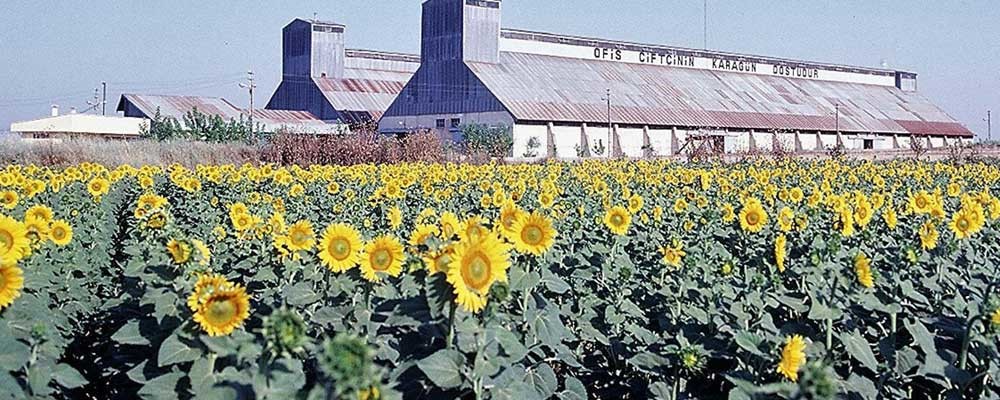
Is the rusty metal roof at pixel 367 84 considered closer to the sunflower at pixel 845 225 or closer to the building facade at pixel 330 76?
the building facade at pixel 330 76

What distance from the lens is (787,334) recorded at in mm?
3316

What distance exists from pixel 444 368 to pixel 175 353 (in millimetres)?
716

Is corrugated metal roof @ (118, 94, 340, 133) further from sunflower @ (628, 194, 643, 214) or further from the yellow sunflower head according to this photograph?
the yellow sunflower head

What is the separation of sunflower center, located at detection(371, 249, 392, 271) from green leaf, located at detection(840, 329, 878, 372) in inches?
58.1

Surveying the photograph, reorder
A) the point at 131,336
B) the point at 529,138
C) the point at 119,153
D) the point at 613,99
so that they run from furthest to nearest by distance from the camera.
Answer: the point at 613,99
the point at 529,138
the point at 119,153
the point at 131,336

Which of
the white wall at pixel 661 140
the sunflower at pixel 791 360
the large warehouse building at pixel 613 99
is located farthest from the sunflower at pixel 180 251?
the white wall at pixel 661 140

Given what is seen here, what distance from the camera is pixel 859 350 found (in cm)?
307

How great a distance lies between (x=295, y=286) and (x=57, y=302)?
1.90m

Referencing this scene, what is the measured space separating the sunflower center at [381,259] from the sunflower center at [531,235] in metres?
0.47

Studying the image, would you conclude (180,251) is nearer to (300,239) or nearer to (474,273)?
(300,239)

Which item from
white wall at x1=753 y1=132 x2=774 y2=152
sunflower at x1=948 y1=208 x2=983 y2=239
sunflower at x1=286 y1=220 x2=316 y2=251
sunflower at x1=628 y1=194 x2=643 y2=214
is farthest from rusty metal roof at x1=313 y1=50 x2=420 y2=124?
sunflower at x1=286 y1=220 x2=316 y2=251

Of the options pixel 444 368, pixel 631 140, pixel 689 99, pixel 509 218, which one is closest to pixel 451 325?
pixel 444 368

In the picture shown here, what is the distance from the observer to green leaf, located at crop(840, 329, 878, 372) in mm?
3027

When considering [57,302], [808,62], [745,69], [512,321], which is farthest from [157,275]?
[808,62]
